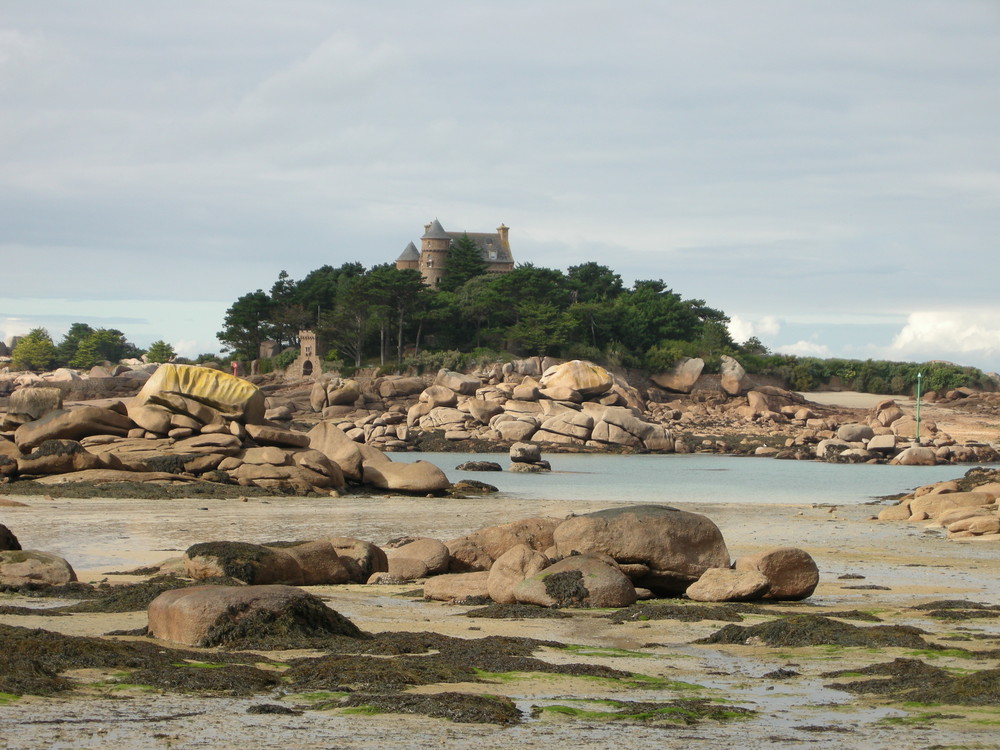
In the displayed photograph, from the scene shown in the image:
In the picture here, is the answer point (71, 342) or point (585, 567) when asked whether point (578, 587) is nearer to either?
point (585, 567)

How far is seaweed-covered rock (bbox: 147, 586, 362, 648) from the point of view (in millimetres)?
11172

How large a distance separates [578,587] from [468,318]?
8026 centimetres

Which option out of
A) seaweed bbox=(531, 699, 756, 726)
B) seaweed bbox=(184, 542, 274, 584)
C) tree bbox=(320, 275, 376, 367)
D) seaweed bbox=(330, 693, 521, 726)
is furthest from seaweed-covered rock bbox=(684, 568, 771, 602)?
tree bbox=(320, 275, 376, 367)

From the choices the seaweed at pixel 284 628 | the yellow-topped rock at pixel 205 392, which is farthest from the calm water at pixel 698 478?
the seaweed at pixel 284 628

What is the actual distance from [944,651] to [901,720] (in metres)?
3.27

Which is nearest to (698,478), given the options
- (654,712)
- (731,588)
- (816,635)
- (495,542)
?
(495,542)

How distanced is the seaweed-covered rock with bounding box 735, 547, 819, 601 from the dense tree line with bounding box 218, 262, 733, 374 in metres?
73.7

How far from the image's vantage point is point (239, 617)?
11.4m

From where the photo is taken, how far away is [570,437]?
225 ft

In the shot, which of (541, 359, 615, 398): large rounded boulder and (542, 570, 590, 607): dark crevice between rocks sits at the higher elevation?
(541, 359, 615, 398): large rounded boulder

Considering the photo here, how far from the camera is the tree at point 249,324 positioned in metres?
104

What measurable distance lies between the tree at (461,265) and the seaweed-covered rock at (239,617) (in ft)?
301

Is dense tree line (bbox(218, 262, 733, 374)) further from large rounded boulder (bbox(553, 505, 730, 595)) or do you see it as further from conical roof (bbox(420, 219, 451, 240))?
large rounded boulder (bbox(553, 505, 730, 595))

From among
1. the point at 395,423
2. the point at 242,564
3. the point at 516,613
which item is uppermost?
the point at 395,423
